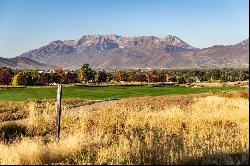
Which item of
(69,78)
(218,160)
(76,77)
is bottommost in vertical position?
(218,160)

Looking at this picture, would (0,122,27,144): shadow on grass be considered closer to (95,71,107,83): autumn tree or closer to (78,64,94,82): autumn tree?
(95,71,107,83): autumn tree

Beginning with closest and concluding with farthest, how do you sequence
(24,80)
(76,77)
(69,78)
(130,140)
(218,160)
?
1. (218,160)
2. (130,140)
3. (24,80)
4. (69,78)
5. (76,77)

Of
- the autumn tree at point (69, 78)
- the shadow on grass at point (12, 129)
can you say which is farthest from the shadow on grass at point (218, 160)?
the autumn tree at point (69, 78)

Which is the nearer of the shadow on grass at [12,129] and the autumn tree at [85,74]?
the shadow on grass at [12,129]

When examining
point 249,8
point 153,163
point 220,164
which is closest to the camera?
point 249,8

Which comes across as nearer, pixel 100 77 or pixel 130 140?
pixel 130 140

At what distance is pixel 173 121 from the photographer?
1878 centimetres

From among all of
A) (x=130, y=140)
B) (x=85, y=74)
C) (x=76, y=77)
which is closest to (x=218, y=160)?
(x=130, y=140)

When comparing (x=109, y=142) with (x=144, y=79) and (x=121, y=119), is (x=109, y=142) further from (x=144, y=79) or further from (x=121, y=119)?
(x=144, y=79)

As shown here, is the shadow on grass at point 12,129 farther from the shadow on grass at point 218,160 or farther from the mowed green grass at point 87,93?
the mowed green grass at point 87,93

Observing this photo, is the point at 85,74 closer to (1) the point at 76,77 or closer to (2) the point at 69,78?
(1) the point at 76,77

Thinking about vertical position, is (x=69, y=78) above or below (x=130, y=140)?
above

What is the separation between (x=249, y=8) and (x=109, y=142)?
23.2 ft

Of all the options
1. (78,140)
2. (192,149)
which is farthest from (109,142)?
(192,149)
